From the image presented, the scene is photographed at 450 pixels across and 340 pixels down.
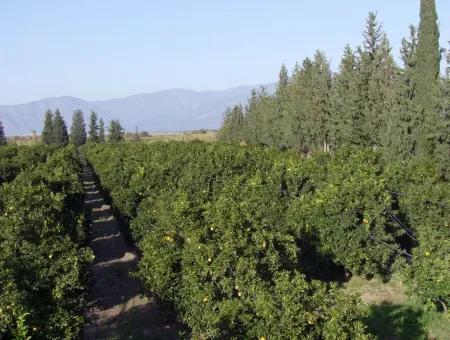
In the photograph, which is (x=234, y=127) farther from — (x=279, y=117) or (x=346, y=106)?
(x=346, y=106)

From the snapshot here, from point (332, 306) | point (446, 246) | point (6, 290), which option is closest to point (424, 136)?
point (446, 246)

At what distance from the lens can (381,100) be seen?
31562 millimetres

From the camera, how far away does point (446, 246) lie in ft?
31.6

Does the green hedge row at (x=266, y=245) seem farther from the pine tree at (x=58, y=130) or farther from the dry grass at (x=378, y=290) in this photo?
the pine tree at (x=58, y=130)

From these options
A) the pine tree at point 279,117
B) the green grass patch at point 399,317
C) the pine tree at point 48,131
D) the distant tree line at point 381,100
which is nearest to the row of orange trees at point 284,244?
the green grass patch at point 399,317

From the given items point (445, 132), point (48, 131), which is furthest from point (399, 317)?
point (48, 131)

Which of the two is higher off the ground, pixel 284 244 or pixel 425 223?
pixel 284 244

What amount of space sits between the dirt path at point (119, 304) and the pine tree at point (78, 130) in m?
92.7

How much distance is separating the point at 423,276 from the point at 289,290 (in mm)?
3820

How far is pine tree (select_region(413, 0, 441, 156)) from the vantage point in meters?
26.8

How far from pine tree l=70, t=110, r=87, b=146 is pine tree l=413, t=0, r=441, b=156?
8857 cm

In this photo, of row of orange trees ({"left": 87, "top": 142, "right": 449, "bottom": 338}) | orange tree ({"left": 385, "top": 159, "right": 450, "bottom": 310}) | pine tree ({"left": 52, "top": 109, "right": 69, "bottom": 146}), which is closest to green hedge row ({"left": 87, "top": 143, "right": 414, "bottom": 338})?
row of orange trees ({"left": 87, "top": 142, "right": 449, "bottom": 338})

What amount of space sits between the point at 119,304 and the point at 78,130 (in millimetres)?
101293

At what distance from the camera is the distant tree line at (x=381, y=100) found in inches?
1042
